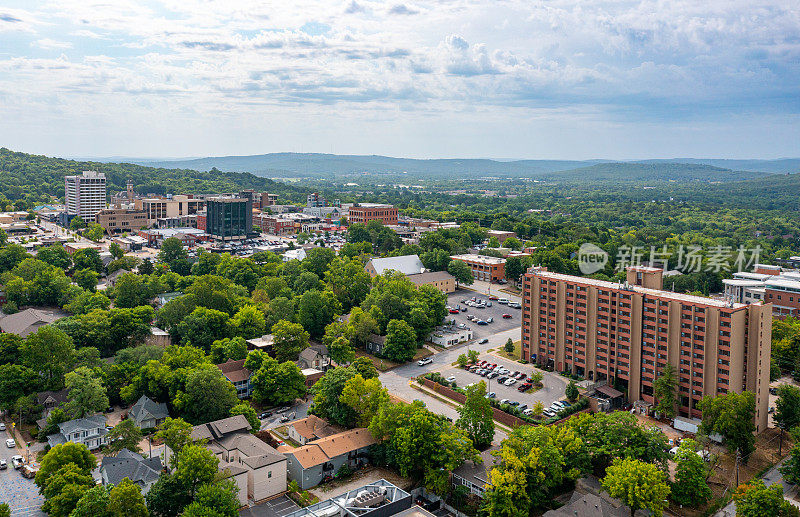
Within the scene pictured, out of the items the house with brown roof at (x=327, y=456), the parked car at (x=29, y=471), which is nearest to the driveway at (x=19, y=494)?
the parked car at (x=29, y=471)

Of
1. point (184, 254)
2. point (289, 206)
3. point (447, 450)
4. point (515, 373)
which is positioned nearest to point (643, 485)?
point (447, 450)

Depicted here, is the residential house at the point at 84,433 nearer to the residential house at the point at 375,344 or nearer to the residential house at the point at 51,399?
the residential house at the point at 51,399

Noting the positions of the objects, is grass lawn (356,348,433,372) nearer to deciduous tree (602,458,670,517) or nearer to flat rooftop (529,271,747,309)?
flat rooftop (529,271,747,309)

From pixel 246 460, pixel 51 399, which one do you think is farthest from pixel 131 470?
pixel 51 399

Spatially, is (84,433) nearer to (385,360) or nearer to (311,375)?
(311,375)

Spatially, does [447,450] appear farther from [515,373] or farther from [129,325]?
[129,325]

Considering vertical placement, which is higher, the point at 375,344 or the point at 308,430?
the point at 375,344
